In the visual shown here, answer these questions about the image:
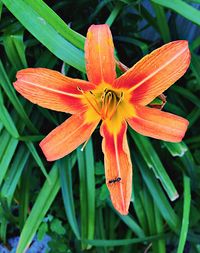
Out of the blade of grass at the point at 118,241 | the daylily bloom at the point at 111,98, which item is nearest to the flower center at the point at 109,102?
the daylily bloom at the point at 111,98

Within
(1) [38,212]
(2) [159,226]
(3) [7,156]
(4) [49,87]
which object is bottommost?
(2) [159,226]

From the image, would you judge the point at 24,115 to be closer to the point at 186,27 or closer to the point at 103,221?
the point at 103,221

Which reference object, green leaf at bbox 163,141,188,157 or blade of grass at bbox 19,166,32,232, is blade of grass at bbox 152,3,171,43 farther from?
blade of grass at bbox 19,166,32,232

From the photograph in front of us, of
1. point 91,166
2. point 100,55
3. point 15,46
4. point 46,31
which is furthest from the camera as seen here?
point 91,166

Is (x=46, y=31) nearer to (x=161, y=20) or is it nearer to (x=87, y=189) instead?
(x=161, y=20)

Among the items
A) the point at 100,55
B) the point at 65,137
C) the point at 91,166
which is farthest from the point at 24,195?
the point at 100,55

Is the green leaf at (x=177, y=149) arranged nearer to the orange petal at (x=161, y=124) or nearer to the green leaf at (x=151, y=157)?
the green leaf at (x=151, y=157)
